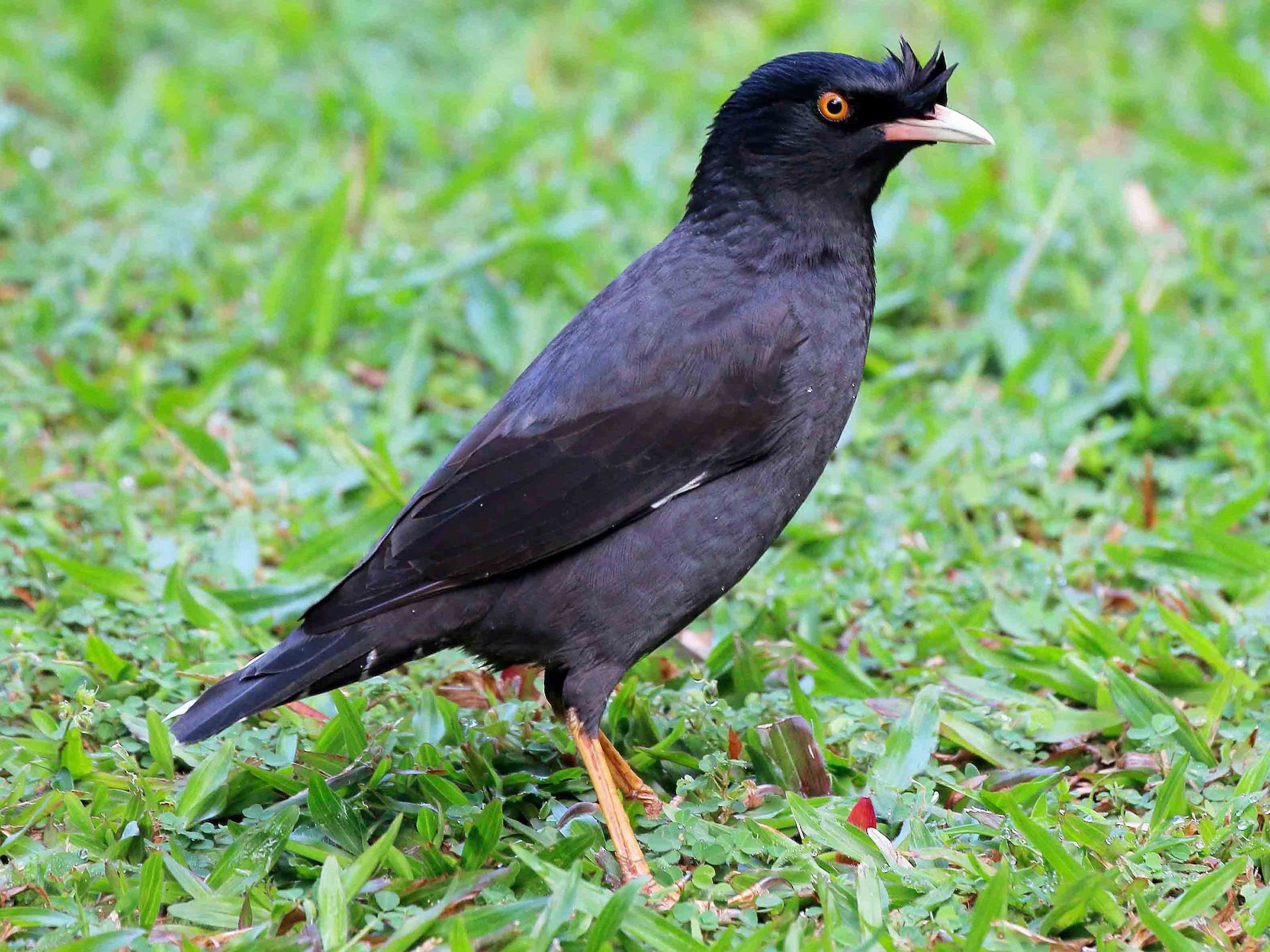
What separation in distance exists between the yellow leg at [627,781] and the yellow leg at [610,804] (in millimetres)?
93

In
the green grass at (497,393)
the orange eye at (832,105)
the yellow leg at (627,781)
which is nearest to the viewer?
the green grass at (497,393)

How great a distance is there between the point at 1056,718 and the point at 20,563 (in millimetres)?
3260

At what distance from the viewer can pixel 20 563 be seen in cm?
507

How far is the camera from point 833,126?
14.6 ft

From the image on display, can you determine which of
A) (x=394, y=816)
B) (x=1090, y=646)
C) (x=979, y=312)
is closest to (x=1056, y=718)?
(x=1090, y=646)

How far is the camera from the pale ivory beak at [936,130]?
4.45m

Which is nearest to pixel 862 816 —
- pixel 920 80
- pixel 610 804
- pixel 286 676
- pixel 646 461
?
pixel 610 804

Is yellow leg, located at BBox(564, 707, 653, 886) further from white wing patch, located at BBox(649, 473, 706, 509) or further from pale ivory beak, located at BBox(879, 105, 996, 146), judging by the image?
pale ivory beak, located at BBox(879, 105, 996, 146)

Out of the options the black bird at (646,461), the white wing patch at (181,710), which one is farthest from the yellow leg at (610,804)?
the white wing patch at (181,710)

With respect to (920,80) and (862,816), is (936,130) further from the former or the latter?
(862,816)

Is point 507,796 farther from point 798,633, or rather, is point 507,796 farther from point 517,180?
point 517,180

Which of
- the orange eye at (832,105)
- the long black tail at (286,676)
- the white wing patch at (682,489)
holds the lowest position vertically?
the white wing patch at (682,489)

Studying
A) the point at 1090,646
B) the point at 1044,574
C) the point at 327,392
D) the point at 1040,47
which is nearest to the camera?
the point at 1090,646

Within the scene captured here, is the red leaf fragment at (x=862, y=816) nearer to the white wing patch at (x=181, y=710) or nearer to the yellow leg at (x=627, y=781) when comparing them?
the yellow leg at (x=627, y=781)
